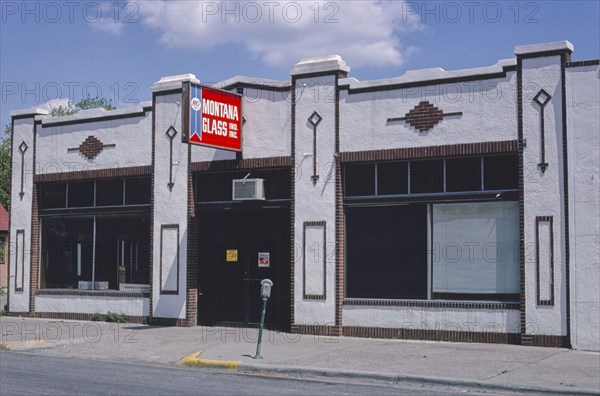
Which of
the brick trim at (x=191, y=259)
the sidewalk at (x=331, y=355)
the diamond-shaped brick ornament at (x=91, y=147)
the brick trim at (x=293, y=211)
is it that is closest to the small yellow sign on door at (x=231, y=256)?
the brick trim at (x=191, y=259)

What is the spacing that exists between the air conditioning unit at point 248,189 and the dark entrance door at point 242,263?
0.36m

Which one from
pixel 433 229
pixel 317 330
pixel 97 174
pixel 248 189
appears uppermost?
pixel 97 174

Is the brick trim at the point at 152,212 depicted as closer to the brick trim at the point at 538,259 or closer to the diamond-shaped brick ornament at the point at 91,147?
the diamond-shaped brick ornament at the point at 91,147

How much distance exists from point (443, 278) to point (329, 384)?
5214mm

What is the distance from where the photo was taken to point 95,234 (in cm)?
2192

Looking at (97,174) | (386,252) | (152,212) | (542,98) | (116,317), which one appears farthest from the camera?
(97,174)

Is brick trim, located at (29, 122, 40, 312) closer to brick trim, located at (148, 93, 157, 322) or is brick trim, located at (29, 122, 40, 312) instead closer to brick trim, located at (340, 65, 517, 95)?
brick trim, located at (148, 93, 157, 322)

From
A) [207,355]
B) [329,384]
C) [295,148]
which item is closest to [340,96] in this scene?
[295,148]

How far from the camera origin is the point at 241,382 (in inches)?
508

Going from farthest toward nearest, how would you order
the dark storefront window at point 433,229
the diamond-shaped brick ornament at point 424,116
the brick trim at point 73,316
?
the brick trim at point 73,316 < the diamond-shaped brick ornament at point 424,116 < the dark storefront window at point 433,229

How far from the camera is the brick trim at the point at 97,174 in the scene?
69.3 ft

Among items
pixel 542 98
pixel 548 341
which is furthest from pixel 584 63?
pixel 548 341

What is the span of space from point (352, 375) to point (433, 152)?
5652 mm

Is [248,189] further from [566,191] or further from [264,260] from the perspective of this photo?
[566,191]
